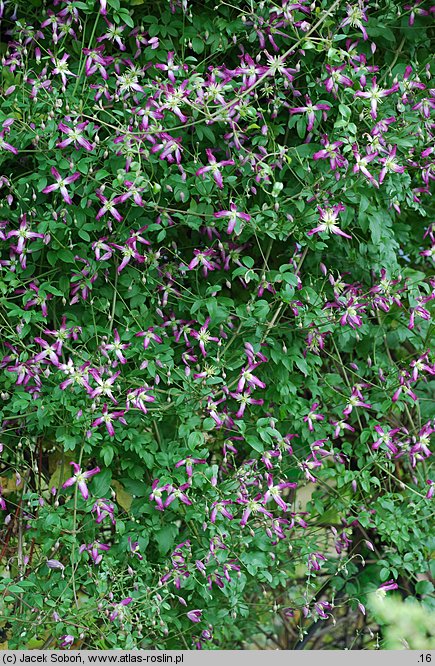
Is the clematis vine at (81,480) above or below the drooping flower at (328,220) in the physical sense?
below

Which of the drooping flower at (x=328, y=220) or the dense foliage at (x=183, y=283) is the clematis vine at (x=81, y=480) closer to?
the dense foliage at (x=183, y=283)

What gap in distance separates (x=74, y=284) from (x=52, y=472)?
22.8 inches

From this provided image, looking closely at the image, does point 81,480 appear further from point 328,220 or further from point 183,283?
point 328,220

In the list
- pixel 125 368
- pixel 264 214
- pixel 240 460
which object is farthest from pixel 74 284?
pixel 240 460

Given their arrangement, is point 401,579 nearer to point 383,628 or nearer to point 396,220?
point 383,628

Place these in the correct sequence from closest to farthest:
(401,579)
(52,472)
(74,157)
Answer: (74,157)
(52,472)
(401,579)

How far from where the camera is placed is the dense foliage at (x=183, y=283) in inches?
80.9

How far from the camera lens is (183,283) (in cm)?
229

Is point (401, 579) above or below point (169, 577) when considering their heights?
below

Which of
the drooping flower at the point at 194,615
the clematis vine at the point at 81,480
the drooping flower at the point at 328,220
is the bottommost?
the drooping flower at the point at 194,615

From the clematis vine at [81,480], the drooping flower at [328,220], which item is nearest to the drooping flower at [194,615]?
the clematis vine at [81,480]

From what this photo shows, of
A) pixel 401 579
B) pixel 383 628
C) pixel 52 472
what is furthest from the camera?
pixel 401 579

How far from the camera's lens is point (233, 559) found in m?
2.18

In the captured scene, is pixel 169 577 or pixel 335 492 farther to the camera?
pixel 335 492
